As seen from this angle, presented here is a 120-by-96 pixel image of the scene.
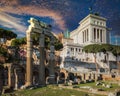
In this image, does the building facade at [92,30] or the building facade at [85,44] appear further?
the building facade at [92,30]

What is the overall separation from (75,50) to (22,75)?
35.5 metres

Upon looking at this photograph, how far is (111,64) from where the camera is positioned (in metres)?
73.6

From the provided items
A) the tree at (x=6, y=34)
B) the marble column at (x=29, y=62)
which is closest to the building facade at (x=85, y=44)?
the tree at (x=6, y=34)

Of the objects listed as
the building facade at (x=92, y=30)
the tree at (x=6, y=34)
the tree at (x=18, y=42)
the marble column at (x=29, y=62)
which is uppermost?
the building facade at (x=92, y=30)

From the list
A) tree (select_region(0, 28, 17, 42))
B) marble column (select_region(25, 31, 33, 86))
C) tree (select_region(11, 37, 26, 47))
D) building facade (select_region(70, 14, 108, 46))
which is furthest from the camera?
building facade (select_region(70, 14, 108, 46))

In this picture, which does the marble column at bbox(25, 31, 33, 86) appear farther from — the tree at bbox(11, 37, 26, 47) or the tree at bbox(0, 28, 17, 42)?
the tree at bbox(11, 37, 26, 47)

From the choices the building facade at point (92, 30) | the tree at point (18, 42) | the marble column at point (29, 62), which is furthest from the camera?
the building facade at point (92, 30)

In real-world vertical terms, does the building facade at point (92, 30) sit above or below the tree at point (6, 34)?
above

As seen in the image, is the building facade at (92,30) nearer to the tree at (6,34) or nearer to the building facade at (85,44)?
the building facade at (85,44)

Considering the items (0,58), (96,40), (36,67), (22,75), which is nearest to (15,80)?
(22,75)

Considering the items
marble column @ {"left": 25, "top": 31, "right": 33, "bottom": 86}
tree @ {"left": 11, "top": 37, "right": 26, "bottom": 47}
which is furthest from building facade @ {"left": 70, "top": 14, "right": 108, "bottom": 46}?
marble column @ {"left": 25, "top": 31, "right": 33, "bottom": 86}

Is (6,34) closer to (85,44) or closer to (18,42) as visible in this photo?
(18,42)

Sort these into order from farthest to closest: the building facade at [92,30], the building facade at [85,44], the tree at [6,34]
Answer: the building facade at [92,30], the building facade at [85,44], the tree at [6,34]

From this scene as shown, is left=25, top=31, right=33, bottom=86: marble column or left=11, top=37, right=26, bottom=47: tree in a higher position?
left=11, top=37, right=26, bottom=47: tree
